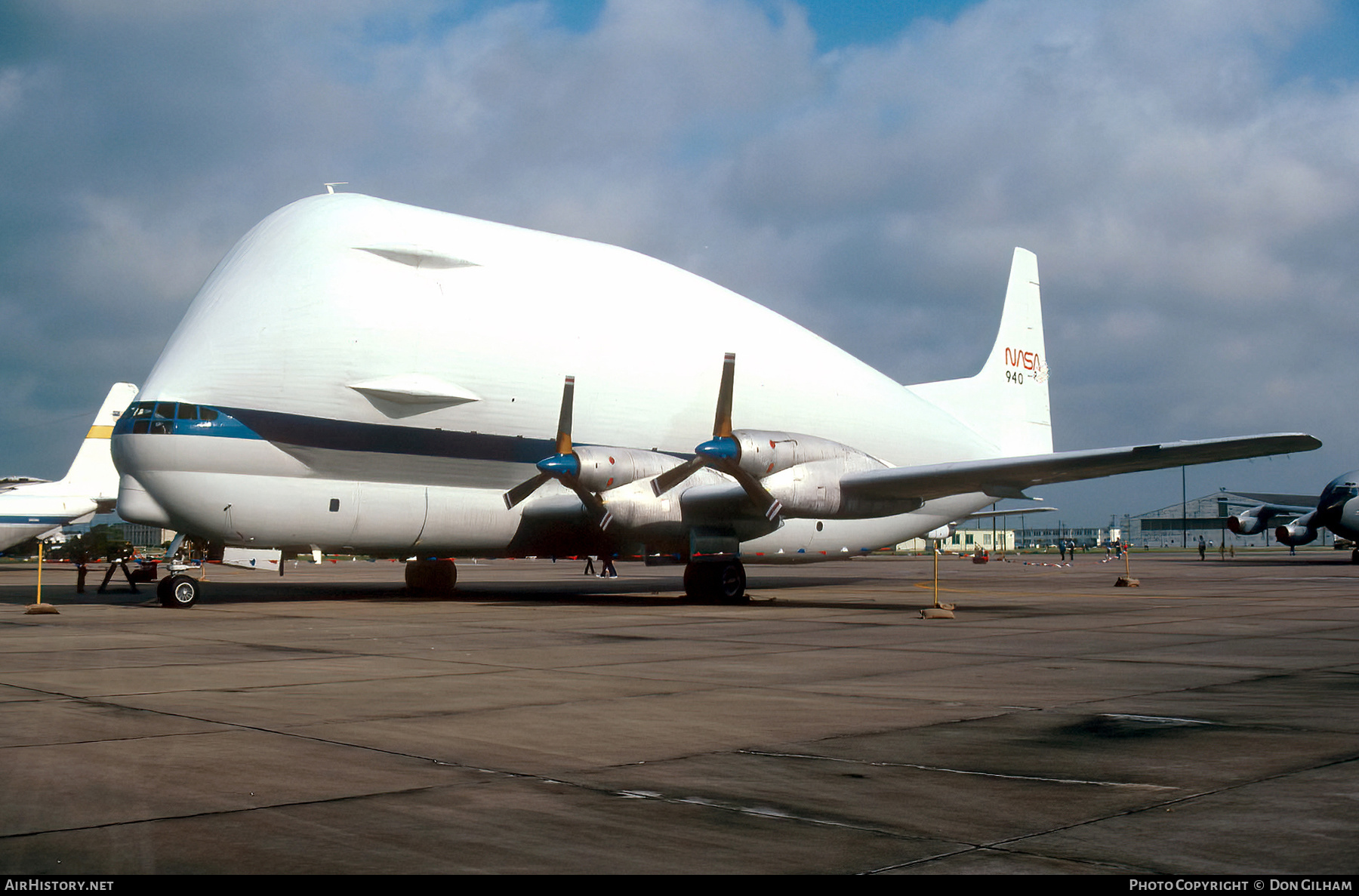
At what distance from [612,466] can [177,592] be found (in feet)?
29.5

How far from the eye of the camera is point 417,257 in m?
24.8

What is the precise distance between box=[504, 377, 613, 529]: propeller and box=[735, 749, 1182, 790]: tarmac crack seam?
15.9m

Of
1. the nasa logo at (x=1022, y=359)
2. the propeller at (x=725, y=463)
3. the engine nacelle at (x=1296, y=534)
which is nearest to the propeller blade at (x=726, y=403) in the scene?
the propeller at (x=725, y=463)

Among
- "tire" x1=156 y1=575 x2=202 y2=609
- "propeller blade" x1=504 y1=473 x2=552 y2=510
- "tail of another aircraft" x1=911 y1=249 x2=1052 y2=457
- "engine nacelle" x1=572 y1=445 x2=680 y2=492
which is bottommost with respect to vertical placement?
"tire" x1=156 y1=575 x2=202 y2=609

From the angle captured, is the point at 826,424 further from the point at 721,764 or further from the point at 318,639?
the point at 721,764

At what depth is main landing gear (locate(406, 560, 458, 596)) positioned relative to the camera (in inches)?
1123

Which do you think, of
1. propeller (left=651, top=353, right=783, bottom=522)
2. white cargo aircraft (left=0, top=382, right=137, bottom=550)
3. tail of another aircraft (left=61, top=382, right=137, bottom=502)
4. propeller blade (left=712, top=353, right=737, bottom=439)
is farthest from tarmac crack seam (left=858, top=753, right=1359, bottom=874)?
tail of another aircraft (left=61, top=382, right=137, bottom=502)

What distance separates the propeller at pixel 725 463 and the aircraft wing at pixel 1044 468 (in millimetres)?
1870

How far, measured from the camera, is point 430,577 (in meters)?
28.6

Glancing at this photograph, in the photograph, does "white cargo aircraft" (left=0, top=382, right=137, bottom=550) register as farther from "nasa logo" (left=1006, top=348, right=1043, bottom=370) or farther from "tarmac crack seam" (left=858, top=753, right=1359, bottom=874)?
"tarmac crack seam" (left=858, top=753, right=1359, bottom=874)

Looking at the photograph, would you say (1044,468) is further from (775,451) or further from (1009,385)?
(1009,385)

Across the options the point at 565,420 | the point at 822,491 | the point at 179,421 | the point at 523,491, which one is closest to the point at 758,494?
the point at 822,491

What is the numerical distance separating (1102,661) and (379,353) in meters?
16.6

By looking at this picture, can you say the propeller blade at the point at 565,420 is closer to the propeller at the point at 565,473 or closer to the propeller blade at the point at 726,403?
the propeller at the point at 565,473
